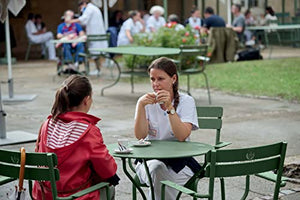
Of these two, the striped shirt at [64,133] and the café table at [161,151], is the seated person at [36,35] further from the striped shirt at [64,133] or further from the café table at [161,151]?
the striped shirt at [64,133]

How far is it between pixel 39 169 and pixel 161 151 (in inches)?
37.4

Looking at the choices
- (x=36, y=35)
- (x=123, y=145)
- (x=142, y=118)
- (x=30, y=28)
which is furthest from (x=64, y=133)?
(x=36, y=35)

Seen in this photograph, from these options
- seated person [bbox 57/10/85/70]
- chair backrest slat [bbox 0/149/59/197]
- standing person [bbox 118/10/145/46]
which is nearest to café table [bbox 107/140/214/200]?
chair backrest slat [bbox 0/149/59/197]

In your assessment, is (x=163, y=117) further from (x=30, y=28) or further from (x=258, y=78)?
(x=30, y=28)

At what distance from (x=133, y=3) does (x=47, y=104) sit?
50.3 ft

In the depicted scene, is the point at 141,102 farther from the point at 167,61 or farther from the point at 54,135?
the point at 54,135

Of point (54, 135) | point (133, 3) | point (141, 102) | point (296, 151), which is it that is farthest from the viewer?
point (133, 3)

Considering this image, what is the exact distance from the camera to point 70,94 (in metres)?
4.45

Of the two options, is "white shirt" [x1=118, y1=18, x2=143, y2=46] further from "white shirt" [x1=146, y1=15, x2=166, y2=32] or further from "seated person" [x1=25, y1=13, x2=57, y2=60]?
"seated person" [x1=25, y1=13, x2=57, y2=60]

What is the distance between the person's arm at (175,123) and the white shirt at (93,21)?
12.6 meters

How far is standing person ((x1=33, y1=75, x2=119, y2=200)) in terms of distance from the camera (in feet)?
14.2

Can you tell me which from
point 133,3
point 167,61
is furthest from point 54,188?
point 133,3

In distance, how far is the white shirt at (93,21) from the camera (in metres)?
17.6

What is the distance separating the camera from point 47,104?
12641 millimetres
